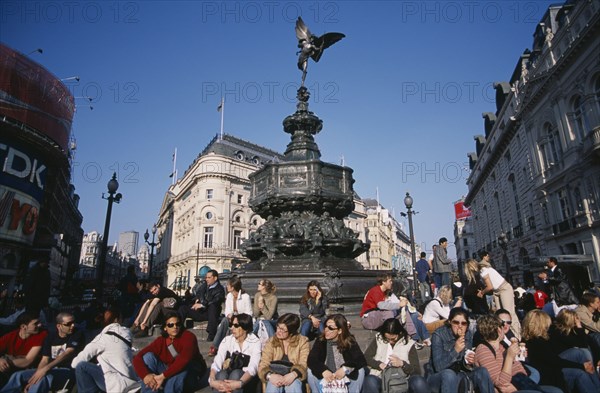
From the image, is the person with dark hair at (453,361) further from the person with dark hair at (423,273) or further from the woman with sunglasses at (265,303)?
the person with dark hair at (423,273)

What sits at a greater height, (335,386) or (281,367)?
(281,367)

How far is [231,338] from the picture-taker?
413 cm

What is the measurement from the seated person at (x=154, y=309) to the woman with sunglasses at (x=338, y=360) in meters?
3.53

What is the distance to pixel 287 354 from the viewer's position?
3914 mm

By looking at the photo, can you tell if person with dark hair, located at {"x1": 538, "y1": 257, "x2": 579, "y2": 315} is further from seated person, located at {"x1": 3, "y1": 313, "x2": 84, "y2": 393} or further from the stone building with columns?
the stone building with columns

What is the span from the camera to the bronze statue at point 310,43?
12.2 metres

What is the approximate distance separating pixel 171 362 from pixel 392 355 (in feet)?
8.58

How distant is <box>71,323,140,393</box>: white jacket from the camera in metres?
3.79

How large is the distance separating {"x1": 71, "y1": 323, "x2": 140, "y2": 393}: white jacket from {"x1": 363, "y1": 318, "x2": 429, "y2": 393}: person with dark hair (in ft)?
8.94

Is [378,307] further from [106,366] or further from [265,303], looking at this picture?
[106,366]

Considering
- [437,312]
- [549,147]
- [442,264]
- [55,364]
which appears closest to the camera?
[55,364]

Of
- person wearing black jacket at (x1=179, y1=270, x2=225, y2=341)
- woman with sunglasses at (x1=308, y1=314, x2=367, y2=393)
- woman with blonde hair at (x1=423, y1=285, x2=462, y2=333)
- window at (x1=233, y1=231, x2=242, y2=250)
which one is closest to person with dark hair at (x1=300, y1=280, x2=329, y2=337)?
woman with sunglasses at (x1=308, y1=314, x2=367, y2=393)

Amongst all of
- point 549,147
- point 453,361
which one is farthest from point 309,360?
point 549,147

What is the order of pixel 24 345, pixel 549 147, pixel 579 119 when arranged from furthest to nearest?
pixel 549 147 → pixel 579 119 → pixel 24 345
